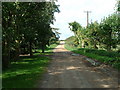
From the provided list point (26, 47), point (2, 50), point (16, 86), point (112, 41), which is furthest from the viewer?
point (26, 47)

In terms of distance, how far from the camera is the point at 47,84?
33.9 feet

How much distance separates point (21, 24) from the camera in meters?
22.3

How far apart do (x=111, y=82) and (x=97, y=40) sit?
25.7 metres

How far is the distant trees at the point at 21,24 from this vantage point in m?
15.4

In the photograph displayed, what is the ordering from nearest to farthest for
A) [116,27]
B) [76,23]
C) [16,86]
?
[16,86] < [116,27] < [76,23]

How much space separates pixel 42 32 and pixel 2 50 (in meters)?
13.8

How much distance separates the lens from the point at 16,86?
9.86 meters

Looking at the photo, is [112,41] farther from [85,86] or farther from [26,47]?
[85,86]

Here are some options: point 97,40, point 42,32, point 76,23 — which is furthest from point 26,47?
point 76,23

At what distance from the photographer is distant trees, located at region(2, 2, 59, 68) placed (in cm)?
1538

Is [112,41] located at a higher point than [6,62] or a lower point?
higher

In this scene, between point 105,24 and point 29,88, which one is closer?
point 29,88

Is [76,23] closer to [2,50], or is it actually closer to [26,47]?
[26,47]

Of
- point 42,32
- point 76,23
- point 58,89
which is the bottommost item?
point 58,89
